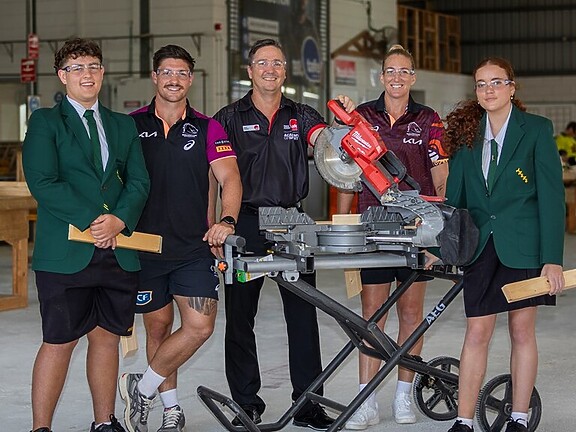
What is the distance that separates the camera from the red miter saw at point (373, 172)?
3.79m

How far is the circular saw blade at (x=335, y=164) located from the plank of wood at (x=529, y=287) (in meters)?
0.64

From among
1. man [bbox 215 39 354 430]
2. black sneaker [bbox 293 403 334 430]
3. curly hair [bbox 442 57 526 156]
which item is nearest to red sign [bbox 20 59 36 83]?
man [bbox 215 39 354 430]

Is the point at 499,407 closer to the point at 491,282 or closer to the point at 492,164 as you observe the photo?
the point at 491,282

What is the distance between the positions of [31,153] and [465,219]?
1500 millimetres

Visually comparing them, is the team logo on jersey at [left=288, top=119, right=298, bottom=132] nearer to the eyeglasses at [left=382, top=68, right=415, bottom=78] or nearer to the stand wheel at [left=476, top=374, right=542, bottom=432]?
the eyeglasses at [left=382, top=68, right=415, bottom=78]

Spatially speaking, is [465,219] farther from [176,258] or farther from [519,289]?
[176,258]

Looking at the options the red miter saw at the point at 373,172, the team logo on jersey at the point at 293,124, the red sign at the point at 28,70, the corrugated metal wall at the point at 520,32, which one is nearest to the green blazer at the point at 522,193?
the red miter saw at the point at 373,172

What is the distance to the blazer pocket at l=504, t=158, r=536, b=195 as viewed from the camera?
4031 millimetres

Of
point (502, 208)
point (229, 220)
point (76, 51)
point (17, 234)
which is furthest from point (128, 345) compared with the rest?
point (17, 234)

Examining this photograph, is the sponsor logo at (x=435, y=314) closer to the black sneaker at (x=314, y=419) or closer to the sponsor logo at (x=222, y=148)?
the black sneaker at (x=314, y=419)

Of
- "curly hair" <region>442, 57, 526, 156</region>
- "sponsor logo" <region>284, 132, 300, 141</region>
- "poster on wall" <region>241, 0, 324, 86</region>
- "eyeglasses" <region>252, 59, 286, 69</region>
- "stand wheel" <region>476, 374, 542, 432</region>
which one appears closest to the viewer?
"curly hair" <region>442, 57, 526, 156</region>

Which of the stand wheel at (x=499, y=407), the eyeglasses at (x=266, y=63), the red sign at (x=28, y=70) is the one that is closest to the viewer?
the stand wheel at (x=499, y=407)

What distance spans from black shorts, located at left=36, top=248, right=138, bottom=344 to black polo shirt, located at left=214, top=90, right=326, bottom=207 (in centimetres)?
71

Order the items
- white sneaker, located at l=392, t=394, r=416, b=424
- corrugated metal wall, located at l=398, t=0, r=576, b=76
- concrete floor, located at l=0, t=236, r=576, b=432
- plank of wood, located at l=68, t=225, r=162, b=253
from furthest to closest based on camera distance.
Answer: corrugated metal wall, located at l=398, t=0, r=576, b=76 < concrete floor, located at l=0, t=236, r=576, b=432 < white sneaker, located at l=392, t=394, r=416, b=424 < plank of wood, located at l=68, t=225, r=162, b=253
